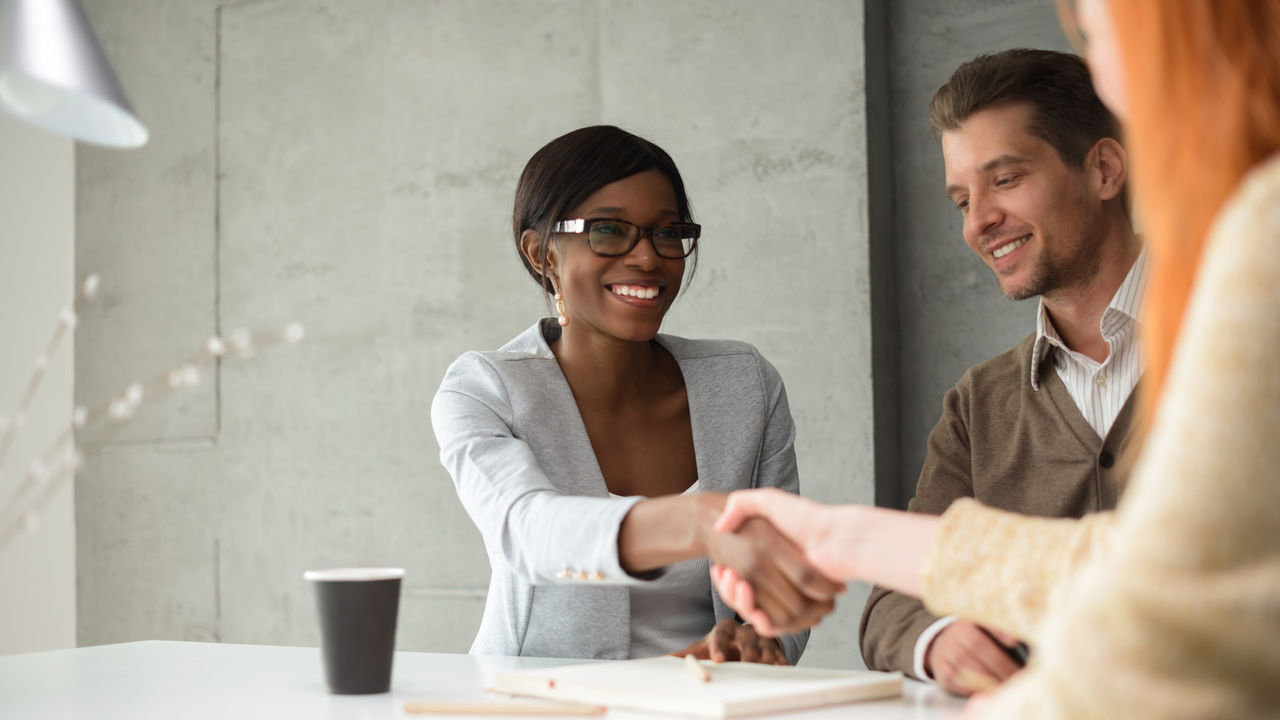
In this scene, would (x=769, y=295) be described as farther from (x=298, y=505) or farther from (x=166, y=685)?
(x=166, y=685)

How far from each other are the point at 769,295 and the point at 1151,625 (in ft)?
9.14

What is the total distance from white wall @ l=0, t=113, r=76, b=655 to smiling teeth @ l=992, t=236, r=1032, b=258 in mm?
3626

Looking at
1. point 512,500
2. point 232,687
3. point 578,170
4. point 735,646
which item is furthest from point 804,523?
point 578,170

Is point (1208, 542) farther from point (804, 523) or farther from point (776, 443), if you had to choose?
point (776, 443)

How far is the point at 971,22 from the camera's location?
325cm

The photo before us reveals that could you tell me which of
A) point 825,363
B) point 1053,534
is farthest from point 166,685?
point 825,363

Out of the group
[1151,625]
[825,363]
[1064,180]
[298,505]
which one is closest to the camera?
[1151,625]

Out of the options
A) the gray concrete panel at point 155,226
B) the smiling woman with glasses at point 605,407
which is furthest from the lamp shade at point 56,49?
the gray concrete panel at point 155,226

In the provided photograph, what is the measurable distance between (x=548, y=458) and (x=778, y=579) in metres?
0.77

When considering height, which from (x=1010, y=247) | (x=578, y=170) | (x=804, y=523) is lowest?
(x=804, y=523)

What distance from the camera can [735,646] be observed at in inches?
63.0

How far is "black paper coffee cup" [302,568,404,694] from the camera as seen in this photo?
4.04 feet

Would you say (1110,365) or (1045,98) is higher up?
(1045,98)

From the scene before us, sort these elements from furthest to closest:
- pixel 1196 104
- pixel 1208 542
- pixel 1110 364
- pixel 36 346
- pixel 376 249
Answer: pixel 36 346 → pixel 376 249 → pixel 1110 364 → pixel 1196 104 → pixel 1208 542
